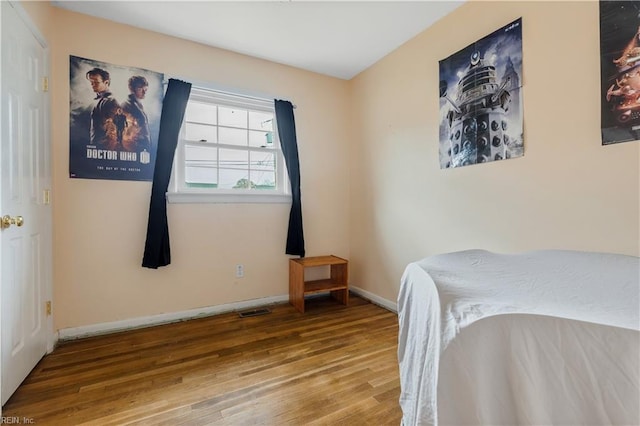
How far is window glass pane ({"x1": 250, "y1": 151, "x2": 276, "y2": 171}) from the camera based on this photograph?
299cm

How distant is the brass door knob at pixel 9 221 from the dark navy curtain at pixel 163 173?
88 cm

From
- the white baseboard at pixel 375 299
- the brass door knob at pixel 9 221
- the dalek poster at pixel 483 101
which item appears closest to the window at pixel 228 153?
the brass door knob at pixel 9 221

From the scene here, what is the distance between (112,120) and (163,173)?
0.57m

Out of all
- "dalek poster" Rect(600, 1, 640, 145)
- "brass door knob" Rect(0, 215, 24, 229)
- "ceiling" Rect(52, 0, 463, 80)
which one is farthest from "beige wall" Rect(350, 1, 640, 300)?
"brass door knob" Rect(0, 215, 24, 229)

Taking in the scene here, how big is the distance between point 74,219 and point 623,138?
3639mm

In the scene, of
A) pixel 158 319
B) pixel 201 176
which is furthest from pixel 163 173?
pixel 158 319

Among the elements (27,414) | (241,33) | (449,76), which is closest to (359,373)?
(27,414)

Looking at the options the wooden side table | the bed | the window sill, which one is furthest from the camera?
the wooden side table

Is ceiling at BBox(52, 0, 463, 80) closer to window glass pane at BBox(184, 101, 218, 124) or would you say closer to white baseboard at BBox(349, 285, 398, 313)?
window glass pane at BBox(184, 101, 218, 124)

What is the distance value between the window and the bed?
2.41 metres

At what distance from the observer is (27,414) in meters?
1.38

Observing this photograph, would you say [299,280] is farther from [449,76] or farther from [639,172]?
[639,172]

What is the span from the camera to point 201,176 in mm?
2738

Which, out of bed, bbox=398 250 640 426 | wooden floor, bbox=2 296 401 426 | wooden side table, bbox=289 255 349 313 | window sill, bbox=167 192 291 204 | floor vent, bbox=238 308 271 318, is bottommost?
wooden floor, bbox=2 296 401 426
